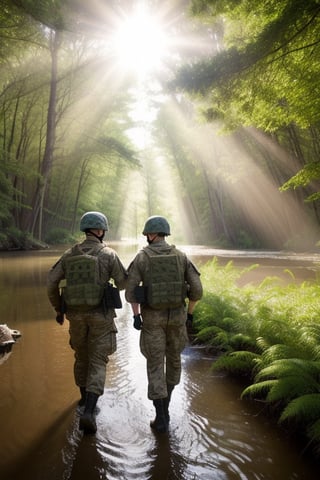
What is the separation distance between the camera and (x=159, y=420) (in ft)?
10.5

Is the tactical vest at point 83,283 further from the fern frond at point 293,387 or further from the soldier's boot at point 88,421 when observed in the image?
the fern frond at point 293,387

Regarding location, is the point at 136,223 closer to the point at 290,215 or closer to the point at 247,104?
the point at 290,215

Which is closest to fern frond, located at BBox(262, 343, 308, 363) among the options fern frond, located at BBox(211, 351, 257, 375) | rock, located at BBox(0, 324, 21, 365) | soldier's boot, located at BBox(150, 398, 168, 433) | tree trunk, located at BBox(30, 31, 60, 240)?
fern frond, located at BBox(211, 351, 257, 375)

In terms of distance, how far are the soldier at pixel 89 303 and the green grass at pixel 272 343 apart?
4.86 ft

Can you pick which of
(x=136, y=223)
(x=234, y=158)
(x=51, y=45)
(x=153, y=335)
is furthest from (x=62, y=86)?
(x=136, y=223)

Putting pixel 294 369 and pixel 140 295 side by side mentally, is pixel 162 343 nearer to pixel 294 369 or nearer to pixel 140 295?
pixel 140 295

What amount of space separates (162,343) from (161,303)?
42cm

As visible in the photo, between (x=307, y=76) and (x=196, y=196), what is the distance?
3597 centimetres

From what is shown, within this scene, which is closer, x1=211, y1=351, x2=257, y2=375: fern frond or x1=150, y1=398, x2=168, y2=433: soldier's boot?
x1=150, y1=398, x2=168, y2=433: soldier's boot

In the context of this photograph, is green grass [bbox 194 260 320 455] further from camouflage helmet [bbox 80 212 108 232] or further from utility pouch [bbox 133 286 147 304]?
camouflage helmet [bbox 80 212 108 232]

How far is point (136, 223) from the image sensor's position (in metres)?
80.6

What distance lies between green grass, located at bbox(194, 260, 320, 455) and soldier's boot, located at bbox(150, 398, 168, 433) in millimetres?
818

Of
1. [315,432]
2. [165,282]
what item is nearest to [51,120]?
[165,282]

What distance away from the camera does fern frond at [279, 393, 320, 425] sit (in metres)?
2.83
